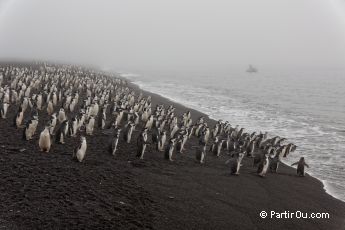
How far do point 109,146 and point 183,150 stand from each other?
4194 millimetres

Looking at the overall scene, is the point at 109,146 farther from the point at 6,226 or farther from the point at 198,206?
the point at 6,226

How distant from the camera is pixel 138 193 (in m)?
12.3

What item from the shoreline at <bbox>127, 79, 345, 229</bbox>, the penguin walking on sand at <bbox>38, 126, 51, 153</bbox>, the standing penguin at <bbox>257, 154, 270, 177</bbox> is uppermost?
the penguin walking on sand at <bbox>38, 126, 51, 153</bbox>

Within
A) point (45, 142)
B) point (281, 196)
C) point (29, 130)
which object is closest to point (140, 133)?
point (45, 142)

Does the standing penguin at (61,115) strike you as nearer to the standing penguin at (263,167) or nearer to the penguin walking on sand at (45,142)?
the penguin walking on sand at (45,142)

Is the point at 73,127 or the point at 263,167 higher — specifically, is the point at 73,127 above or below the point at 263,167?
above

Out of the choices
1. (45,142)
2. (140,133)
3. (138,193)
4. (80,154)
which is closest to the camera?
(138,193)

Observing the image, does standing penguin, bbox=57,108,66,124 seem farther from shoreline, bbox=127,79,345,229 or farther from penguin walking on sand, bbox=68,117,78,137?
shoreline, bbox=127,79,345,229

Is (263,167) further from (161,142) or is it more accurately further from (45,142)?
(45,142)

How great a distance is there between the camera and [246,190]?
46.2 feet

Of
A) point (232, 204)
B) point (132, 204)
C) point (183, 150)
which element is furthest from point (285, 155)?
point (132, 204)

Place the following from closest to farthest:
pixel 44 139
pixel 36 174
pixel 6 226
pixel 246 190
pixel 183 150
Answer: pixel 6 226, pixel 36 174, pixel 246 190, pixel 44 139, pixel 183 150

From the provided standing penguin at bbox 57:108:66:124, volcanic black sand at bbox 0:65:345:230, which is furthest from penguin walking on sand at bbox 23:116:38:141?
standing penguin at bbox 57:108:66:124

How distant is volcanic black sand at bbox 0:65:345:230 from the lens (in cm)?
1018
